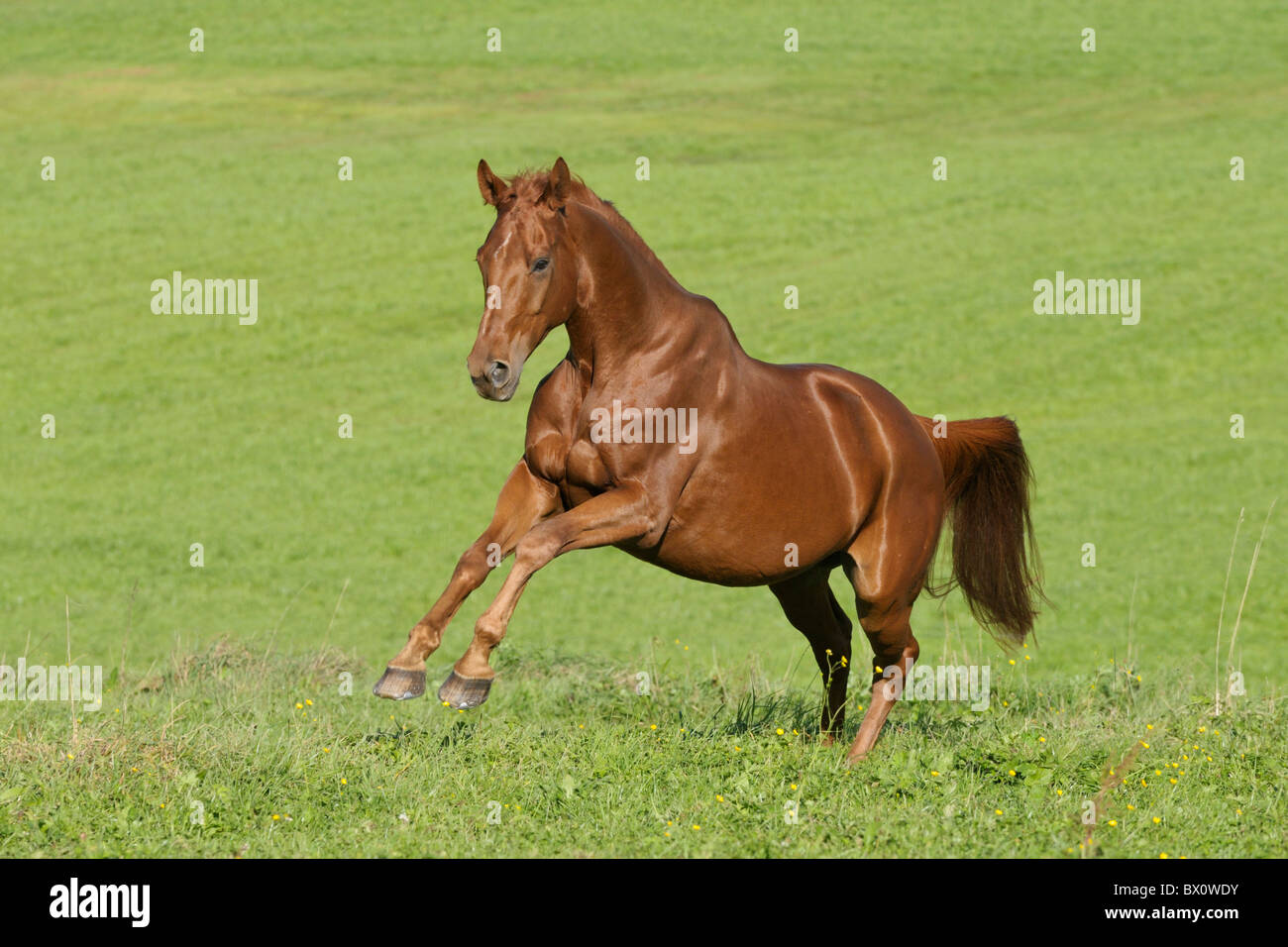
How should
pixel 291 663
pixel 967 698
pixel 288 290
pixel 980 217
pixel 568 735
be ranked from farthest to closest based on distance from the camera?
pixel 980 217 → pixel 288 290 → pixel 291 663 → pixel 967 698 → pixel 568 735

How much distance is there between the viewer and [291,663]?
39.0 ft

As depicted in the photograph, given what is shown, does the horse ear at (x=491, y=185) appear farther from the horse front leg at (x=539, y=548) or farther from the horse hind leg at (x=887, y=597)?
the horse hind leg at (x=887, y=597)

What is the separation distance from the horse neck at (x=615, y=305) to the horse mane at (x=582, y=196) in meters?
0.04

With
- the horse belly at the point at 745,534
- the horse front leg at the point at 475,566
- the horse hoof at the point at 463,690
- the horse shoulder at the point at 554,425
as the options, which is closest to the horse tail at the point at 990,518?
the horse belly at the point at 745,534

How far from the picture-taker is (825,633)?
29.0ft

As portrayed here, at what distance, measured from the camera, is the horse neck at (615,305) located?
695 centimetres

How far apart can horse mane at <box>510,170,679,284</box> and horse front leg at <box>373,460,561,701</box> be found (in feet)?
3.93

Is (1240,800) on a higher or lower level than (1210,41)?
lower

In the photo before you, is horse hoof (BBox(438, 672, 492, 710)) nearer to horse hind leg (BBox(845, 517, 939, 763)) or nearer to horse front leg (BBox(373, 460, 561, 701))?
horse front leg (BBox(373, 460, 561, 701))

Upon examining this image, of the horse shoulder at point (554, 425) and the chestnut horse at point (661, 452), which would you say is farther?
the horse shoulder at point (554, 425)

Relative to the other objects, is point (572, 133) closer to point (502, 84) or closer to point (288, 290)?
point (502, 84)

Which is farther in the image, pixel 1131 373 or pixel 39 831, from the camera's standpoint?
pixel 1131 373
